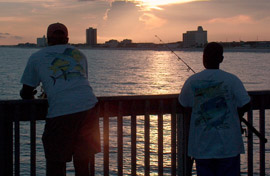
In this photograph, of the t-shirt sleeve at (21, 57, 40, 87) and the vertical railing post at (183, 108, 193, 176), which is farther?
the vertical railing post at (183, 108, 193, 176)

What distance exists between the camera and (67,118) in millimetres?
3213

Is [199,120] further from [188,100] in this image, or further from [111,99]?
[111,99]

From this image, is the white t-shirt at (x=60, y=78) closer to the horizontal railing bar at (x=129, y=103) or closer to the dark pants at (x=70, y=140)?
the dark pants at (x=70, y=140)

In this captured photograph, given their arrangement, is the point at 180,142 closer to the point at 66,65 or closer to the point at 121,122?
the point at 121,122

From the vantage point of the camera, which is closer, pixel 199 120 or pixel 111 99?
pixel 199 120

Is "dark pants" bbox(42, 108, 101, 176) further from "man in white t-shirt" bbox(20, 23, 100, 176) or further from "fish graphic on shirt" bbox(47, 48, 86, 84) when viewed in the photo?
"fish graphic on shirt" bbox(47, 48, 86, 84)

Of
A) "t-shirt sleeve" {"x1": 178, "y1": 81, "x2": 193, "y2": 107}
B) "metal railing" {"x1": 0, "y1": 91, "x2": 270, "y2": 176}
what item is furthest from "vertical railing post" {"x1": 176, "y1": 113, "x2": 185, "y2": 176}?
"t-shirt sleeve" {"x1": 178, "y1": 81, "x2": 193, "y2": 107}

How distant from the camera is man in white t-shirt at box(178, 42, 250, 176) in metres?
3.12

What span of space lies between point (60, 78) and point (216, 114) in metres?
1.24

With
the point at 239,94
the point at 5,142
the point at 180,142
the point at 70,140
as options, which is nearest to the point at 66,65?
the point at 70,140

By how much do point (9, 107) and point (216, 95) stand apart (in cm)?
186

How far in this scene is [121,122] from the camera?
158 inches

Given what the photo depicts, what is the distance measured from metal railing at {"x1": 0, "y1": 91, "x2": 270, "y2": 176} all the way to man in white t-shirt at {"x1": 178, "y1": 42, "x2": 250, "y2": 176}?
800 millimetres

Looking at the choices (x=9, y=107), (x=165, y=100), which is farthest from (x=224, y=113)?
(x=9, y=107)
